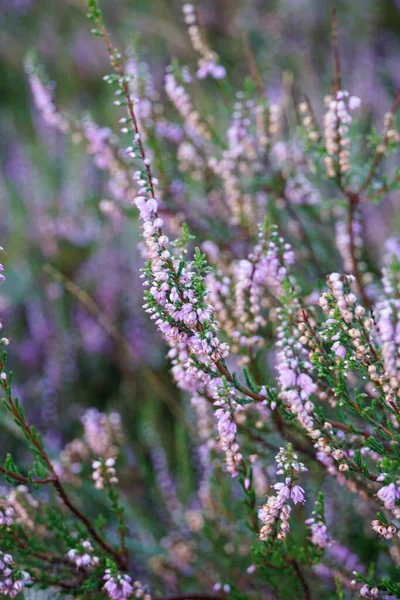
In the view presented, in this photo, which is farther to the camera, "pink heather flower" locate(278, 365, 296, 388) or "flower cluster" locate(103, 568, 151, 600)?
"flower cluster" locate(103, 568, 151, 600)

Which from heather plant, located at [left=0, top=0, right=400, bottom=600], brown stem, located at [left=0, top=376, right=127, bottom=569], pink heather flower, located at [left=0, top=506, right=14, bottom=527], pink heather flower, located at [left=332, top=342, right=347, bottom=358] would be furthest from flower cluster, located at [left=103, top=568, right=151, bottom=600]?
pink heather flower, located at [left=332, top=342, right=347, bottom=358]

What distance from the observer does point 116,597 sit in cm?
139

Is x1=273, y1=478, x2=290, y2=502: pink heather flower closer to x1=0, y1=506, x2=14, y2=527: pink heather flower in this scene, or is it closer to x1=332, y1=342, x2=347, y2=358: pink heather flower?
x1=332, y1=342, x2=347, y2=358: pink heather flower

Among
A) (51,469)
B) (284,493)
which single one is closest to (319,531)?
(284,493)

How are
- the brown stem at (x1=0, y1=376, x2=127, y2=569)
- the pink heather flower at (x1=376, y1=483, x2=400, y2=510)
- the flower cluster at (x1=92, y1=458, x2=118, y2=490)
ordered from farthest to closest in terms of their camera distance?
the flower cluster at (x1=92, y1=458, x2=118, y2=490)
the brown stem at (x1=0, y1=376, x2=127, y2=569)
the pink heather flower at (x1=376, y1=483, x2=400, y2=510)

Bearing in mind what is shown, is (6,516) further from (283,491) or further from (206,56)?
(206,56)

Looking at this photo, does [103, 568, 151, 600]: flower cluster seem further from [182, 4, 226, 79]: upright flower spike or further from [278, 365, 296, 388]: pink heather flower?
[182, 4, 226, 79]: upright flower spike

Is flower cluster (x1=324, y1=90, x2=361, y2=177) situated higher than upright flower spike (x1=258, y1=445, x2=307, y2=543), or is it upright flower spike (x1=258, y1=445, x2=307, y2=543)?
flower cluster (x1=324, y1=90, x2=361, y2=177)

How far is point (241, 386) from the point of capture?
128 centimetres

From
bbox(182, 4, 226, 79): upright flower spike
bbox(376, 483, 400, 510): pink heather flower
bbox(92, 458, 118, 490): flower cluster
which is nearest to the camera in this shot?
bbox(376, 483, 400, 510): pink heather flower

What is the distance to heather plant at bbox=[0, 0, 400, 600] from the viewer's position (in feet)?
3.98

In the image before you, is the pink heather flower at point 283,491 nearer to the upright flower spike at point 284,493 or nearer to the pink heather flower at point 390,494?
the upright flower spike at point 284,493

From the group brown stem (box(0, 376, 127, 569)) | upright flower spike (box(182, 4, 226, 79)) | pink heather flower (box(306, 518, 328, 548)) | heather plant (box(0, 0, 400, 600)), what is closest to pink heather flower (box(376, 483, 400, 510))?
heather plant (box(0, 0, 400, 600))

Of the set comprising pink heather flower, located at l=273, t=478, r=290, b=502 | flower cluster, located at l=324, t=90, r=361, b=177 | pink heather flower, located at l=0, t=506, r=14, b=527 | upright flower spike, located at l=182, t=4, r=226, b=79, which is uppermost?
upright flower spike, located at l=182, t=4, r=226, b=79
